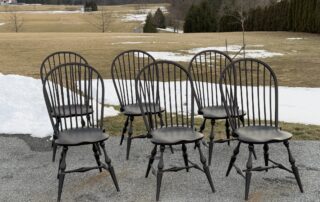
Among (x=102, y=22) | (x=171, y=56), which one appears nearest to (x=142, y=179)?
(x=171, y=56)

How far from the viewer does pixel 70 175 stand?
4551mm

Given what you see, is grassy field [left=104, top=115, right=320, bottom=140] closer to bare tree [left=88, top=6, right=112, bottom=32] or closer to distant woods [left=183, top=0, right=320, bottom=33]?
distant woods [left=183, top=0, right=320, bottom=33]

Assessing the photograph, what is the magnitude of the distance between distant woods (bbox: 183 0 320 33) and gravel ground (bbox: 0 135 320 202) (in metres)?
17.4

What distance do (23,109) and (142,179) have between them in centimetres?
336

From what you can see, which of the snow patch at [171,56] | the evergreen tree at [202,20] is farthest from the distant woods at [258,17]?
the snow patch at [171,56]

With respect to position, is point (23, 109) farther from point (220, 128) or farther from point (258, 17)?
point (258, 17)

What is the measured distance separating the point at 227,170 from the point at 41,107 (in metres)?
3.82

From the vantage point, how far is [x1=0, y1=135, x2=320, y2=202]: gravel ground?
157 inches

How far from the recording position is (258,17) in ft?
115

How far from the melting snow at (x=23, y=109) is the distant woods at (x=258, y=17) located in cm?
1548

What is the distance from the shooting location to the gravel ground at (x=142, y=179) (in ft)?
13.1

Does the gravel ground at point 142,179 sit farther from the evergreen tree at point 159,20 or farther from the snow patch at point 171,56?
the evergreen tree at point 159,20

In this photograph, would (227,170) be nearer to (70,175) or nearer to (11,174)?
(70,175)

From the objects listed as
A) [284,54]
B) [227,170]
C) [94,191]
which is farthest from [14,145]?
[284,54]
